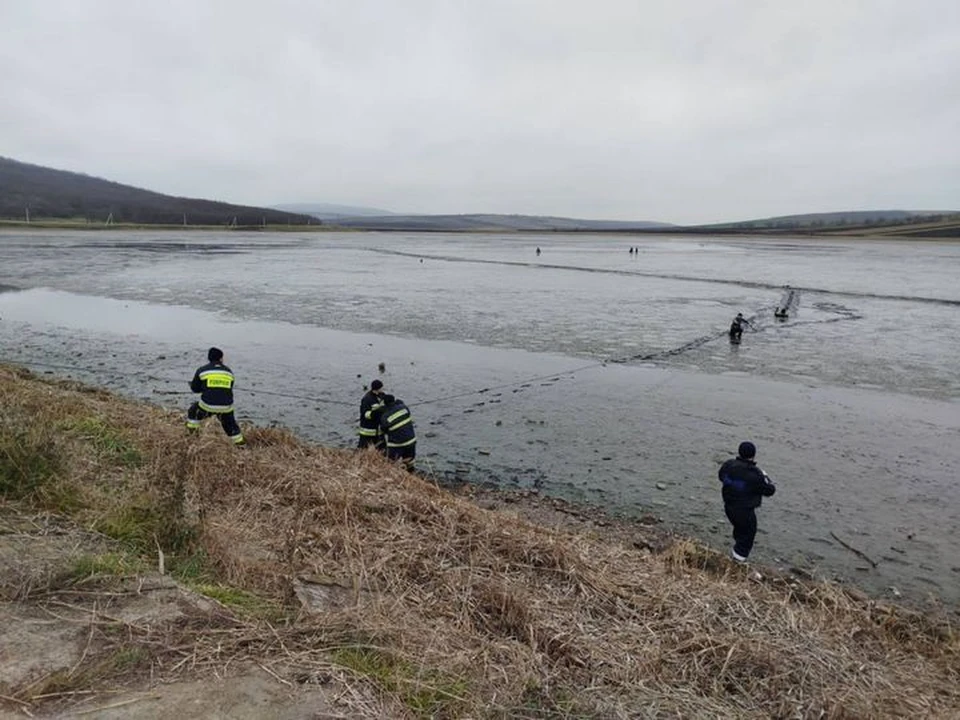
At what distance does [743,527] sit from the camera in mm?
A: 7520

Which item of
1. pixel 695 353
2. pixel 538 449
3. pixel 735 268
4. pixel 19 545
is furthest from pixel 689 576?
pixel 735 268

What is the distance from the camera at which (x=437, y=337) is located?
68.5 feet

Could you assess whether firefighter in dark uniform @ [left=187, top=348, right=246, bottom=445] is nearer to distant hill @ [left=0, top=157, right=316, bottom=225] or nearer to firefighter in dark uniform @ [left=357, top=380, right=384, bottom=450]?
firefighter in dark uniform @ [left=357, top=380, right=384, bottom=450]

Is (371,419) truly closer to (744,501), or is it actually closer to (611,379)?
(744,501)

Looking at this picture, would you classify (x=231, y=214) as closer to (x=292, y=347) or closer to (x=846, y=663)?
(x=292, y=347)

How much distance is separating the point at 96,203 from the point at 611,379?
13301 centimetres

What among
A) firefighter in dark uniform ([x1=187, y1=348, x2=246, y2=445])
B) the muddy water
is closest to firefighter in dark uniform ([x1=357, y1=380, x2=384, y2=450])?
the muddy water

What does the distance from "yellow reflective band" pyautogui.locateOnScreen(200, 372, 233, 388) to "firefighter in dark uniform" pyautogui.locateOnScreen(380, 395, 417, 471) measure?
237 cm

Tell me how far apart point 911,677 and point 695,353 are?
594 inches

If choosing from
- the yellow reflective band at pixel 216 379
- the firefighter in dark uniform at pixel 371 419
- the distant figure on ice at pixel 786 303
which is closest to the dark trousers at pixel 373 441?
the firefighter in dark uniform at pixel 371 419

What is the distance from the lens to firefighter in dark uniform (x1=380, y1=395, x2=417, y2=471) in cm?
927

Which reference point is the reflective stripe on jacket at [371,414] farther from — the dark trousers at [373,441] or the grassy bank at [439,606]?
the grassy bank at [439,606]

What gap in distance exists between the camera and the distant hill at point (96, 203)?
108938 mm

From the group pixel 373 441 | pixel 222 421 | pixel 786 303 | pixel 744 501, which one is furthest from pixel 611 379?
pixel 786 303
